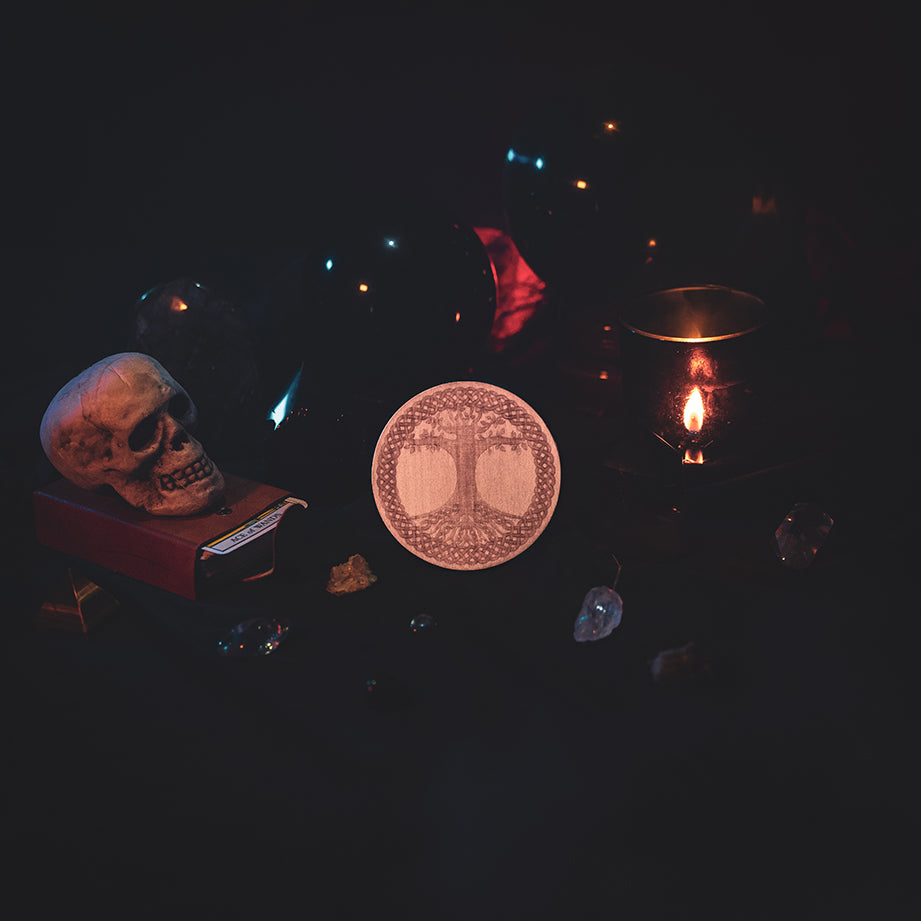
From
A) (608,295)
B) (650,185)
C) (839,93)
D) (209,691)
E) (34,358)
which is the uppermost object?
(839,93)

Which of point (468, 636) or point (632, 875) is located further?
point (468, 636)

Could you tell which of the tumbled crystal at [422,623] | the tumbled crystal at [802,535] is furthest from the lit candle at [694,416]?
the tumbled crystal at [422,623]

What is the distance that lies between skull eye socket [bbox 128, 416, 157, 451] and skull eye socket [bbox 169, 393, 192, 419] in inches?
2.5

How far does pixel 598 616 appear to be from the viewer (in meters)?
1.27

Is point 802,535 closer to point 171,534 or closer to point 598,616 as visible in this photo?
point 598,616

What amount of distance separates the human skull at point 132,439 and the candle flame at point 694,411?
839 mm

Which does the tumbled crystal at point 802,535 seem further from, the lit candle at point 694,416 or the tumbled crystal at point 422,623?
the tumbled crystal at point 422,623

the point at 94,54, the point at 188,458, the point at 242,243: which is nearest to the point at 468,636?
the point at 188,458

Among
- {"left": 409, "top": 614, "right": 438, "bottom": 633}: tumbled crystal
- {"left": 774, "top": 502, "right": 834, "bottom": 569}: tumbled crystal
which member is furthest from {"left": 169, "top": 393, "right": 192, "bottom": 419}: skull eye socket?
{"left": 774, "top": 502, "right": 834, "bottom": 569}: tumbled crystal

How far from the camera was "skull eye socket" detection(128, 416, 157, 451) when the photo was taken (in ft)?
4.68

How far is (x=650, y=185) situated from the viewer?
167cm

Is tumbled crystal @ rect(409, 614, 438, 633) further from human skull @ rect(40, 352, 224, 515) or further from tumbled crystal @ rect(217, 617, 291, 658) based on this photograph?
human skull @ rect(40, 352, 224, 515)

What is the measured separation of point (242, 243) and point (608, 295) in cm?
97

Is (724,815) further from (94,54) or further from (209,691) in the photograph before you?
(94,54)
